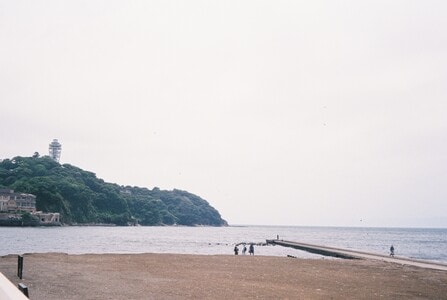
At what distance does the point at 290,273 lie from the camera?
27.1 metres

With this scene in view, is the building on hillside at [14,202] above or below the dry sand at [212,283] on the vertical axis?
above

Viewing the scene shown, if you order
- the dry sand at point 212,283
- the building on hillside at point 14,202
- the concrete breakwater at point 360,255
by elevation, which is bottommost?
the concrete breakwater at point 360,255

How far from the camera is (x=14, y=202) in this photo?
514 ft

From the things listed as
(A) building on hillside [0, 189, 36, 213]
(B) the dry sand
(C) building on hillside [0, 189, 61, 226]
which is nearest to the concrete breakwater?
(B) the dry sand

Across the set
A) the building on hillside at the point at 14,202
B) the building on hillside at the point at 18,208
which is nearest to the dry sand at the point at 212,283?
the building on hillside at the point at 18,208

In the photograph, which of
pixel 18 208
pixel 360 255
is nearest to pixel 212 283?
pixel 360 255

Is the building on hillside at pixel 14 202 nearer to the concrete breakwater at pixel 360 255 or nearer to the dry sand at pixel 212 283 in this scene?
the concrete breakwater at pixel 360 255

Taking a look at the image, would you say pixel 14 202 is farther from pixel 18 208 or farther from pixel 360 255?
pixel 360 255

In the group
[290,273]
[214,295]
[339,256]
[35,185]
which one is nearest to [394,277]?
[290,273]

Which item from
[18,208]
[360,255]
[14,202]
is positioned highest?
[14,202]

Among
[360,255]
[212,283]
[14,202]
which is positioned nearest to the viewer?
[212,283]

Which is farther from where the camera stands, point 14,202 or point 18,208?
point 18,208

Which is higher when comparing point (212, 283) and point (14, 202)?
point (14, 202)

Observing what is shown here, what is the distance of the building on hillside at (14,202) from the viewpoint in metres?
156
